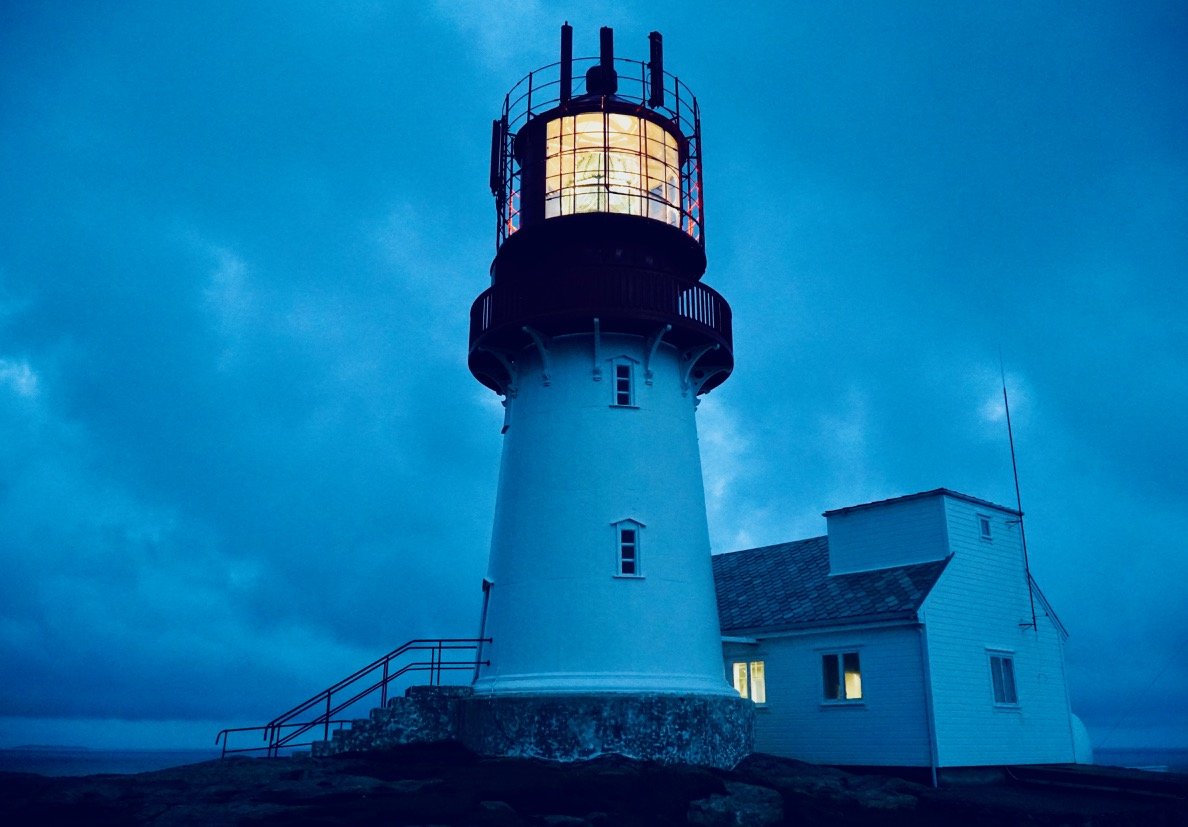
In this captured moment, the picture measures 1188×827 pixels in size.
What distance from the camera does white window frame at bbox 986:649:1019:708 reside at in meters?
22.4

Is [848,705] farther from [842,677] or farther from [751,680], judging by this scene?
[751,680]

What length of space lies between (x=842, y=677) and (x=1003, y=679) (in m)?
4.11

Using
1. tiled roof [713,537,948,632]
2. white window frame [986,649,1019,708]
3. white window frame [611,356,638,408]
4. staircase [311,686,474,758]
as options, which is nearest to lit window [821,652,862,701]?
tiled roof [713,537,948,632]

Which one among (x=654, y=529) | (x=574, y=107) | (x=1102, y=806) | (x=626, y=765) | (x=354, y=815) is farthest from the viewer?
(x=574, y=107)

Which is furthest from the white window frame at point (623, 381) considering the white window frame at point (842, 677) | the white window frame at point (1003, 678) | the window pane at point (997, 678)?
the window pane at point (997, 678)

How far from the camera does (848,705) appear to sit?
71.6 ft

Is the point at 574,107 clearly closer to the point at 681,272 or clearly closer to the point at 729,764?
the point at 681,272

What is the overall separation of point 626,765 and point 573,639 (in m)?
2.78

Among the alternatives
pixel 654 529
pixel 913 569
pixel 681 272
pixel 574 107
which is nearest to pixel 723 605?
pixel 913 569

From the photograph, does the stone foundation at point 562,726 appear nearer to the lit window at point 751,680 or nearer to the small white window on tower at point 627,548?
the small white window on tower at point 627,548

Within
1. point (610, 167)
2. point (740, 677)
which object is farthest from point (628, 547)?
point (610, 167)

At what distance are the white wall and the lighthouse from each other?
4 centimetres

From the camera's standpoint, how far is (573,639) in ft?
61.1

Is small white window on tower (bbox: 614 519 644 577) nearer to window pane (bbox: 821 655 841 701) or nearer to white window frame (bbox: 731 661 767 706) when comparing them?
window pane (bbox: 821 655 841 701)
